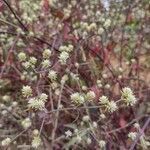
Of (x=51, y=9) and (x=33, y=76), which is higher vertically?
(x=51, y=9)

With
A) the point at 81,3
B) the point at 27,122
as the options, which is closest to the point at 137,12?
the point at 81,3

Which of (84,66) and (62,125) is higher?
(84,66)

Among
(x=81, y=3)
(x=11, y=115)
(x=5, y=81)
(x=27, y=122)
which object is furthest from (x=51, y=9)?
(x=27, y=122)

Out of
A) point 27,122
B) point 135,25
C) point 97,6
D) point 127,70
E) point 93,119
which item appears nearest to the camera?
point 27,122

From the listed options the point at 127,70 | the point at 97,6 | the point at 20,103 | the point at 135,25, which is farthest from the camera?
the point at 135,25

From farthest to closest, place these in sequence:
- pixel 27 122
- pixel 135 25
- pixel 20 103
A: 1. pixel 135 25
2. pixel 20 103
3. pixel 27 122

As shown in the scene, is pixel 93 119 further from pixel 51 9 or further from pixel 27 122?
pixel 51 9

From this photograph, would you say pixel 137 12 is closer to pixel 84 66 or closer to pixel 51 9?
pixel 51 9

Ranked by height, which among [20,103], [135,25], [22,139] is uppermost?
[135,25]

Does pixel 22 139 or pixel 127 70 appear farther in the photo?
pixel 127 70
